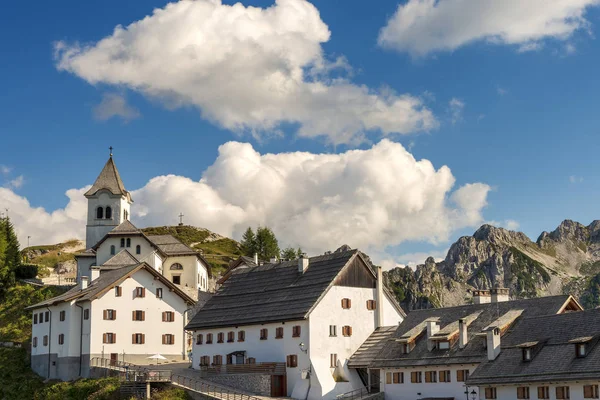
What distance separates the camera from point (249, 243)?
6663 inches

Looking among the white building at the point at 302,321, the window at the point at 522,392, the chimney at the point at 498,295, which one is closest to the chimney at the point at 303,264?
the white building at the point at 302,321

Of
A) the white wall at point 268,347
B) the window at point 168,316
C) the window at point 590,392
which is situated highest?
the window at point 168,316

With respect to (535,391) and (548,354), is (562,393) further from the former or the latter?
(548,354)

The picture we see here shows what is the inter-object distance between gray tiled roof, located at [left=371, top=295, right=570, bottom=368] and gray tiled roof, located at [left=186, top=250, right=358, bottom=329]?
25.7 ft

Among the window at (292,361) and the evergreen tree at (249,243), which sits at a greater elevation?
the evergreen tree at (249,243)

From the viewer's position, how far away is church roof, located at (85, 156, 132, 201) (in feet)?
419

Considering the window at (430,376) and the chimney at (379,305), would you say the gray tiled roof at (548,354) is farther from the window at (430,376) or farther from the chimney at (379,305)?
the chimney at (379,305)

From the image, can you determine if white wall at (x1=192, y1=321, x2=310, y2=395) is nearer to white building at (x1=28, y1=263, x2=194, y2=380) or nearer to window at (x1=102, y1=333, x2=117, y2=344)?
white building at (x1=28, y1=263, x2=194, y2=380)

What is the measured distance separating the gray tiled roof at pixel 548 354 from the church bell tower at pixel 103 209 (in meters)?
82.9

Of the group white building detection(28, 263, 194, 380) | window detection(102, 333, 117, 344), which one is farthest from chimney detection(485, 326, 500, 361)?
window detection(102, 333, 117, 344)

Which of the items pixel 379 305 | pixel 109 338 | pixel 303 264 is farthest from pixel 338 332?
pixel 109 338

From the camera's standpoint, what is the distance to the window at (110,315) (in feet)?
260

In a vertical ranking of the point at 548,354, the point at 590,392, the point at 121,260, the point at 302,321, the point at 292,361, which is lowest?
the point at 590,392

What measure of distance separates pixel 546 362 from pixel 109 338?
44087mm
